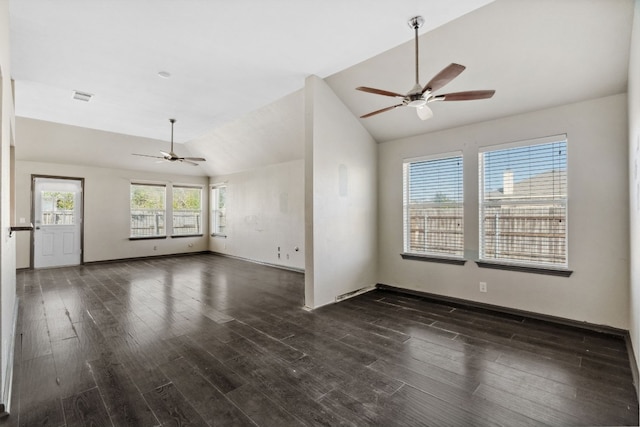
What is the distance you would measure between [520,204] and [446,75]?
2285mm

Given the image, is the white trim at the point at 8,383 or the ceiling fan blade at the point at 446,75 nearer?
the white trim at the point at 8,383

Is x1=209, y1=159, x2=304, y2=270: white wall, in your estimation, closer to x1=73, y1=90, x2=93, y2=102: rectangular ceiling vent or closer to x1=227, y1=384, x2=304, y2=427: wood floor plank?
x1=73, y1=90, x2=93, y2=102: rectangular ceiling vent

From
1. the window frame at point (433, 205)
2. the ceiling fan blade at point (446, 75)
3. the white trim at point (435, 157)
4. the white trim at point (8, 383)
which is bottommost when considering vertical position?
the white trim at point (8, 383)

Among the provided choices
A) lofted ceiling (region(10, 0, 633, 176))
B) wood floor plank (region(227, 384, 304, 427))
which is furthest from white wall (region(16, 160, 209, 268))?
wood floor plank (region(227, 384, 304, 427))

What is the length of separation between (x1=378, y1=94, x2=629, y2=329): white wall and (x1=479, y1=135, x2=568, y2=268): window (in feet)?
0.32

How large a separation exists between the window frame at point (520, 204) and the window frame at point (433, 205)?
0.76 ft

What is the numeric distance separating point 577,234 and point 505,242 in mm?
723

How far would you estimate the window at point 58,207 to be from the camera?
6.90 m

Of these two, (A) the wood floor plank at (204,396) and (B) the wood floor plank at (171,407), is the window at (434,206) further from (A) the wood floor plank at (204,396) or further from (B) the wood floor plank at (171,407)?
(B) the wood floor plank at (171,407)

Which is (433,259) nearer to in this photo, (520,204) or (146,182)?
(520,204)

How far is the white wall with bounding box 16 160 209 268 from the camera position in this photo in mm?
6609

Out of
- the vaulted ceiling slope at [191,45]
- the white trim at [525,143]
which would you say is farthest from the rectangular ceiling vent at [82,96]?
the white trim at [525,143]

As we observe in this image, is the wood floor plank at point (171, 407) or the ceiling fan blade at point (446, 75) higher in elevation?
the ceiling fan blade at point (446, 75)

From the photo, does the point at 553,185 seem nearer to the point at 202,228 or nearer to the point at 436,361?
the point at 436,361
